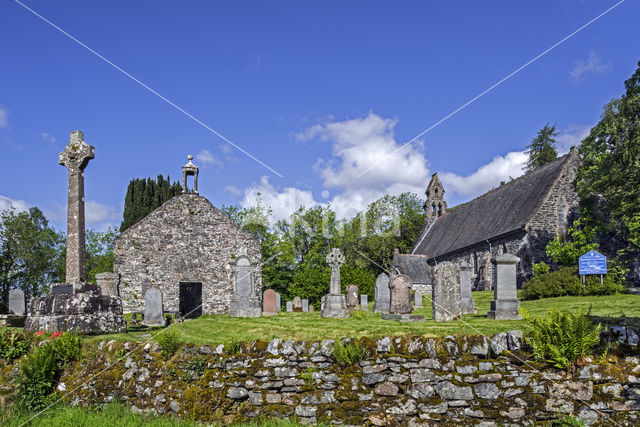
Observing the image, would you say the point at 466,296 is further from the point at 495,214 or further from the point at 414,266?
the point at 414,266

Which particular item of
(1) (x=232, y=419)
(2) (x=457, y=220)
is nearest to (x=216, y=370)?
(1) (x=232, y=419)

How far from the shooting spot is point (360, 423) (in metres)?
7.09

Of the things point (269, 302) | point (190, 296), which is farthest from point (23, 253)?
point (269, 302)

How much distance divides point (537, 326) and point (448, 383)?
66.7 inches

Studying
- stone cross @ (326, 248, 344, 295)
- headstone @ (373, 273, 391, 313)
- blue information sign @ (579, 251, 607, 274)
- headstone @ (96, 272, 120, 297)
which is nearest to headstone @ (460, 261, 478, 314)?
headstone @ (373, 273, 391, 313)

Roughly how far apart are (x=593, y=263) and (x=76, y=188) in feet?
65.4

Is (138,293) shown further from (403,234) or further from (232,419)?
(403,234)

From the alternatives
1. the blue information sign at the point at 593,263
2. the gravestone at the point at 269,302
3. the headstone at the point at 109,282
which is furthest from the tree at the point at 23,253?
the blue information sign at the point at 593,263

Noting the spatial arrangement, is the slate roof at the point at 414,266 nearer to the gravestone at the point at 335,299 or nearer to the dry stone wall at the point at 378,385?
the gravestone at the point at 335,299

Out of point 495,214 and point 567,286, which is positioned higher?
point 495,214

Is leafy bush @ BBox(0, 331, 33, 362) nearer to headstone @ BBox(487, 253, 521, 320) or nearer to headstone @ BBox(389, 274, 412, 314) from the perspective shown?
headstone @ BBox(389, 274, 412, 314)

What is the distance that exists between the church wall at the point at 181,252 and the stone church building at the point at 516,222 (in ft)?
48.5

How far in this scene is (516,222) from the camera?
30469 mm

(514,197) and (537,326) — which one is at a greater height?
(514,197)
